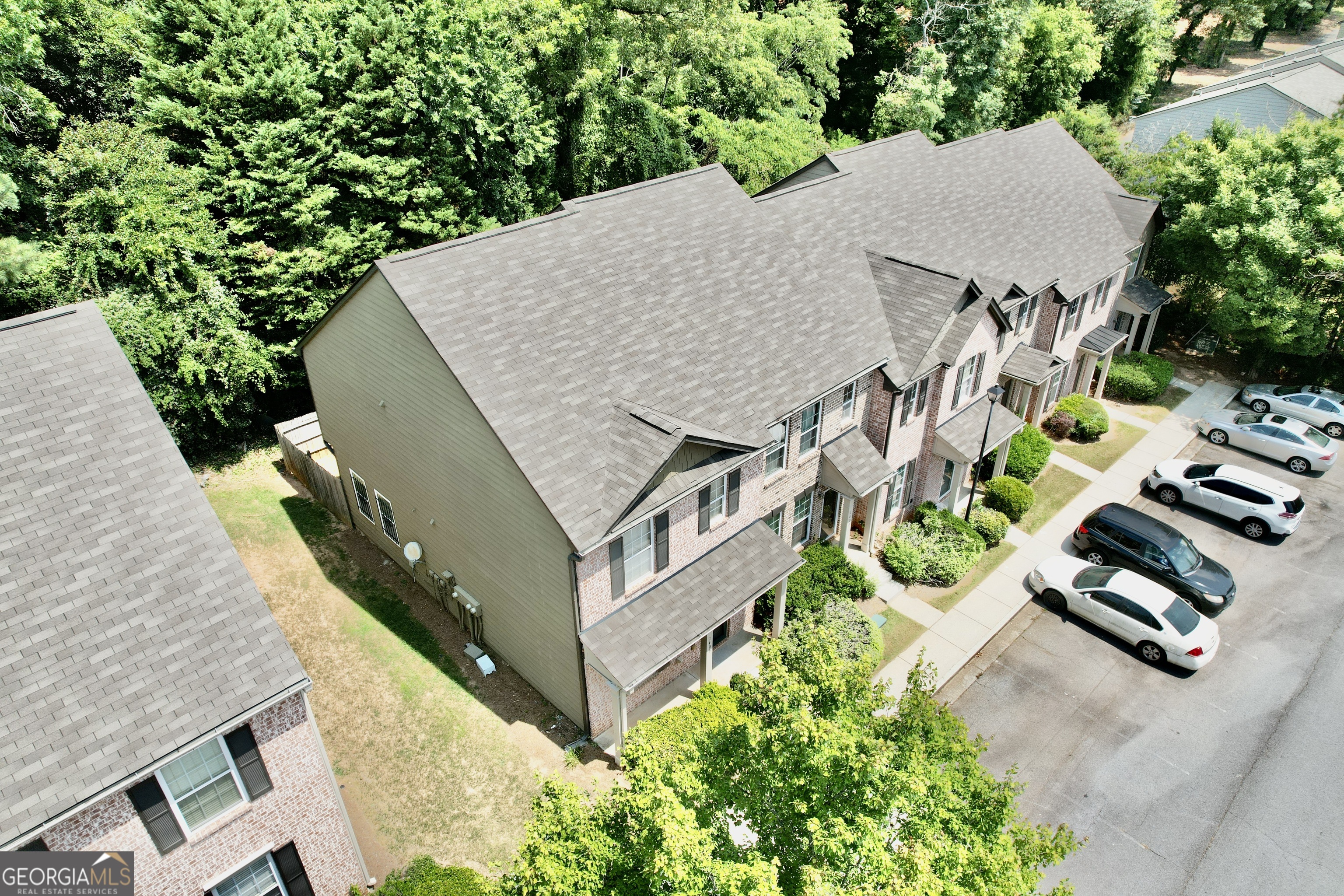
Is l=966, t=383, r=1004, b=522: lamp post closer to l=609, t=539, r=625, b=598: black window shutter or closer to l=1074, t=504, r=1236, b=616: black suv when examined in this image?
l=1074, t=504, r=1236, b=616: black suv

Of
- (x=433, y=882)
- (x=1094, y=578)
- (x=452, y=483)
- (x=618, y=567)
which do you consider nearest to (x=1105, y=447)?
(x=1094, y=578)

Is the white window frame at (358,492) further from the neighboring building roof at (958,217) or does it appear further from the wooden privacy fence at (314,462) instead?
the neighboring building roof at (958,217)

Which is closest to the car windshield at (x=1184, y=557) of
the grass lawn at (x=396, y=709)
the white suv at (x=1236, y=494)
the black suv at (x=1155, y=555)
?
the black suv at (x=1155, y=555)

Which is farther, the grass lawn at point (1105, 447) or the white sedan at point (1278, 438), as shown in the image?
the grass lawn at point (1105, 447)

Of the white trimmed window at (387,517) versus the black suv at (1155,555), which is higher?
the white trimmed window at (387,517)

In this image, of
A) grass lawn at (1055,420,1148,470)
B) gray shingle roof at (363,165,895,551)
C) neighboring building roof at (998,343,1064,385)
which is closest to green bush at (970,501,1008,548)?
neighboring building roof at (998,343,1064,385)

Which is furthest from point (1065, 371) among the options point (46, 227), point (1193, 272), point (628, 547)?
point (46, 227)

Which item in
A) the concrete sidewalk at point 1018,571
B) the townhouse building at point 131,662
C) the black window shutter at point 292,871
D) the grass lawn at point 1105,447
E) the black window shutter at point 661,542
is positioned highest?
the townhouse building at point 131,662

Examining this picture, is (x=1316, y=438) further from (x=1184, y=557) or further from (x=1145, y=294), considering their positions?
(x=1184, y=557)
